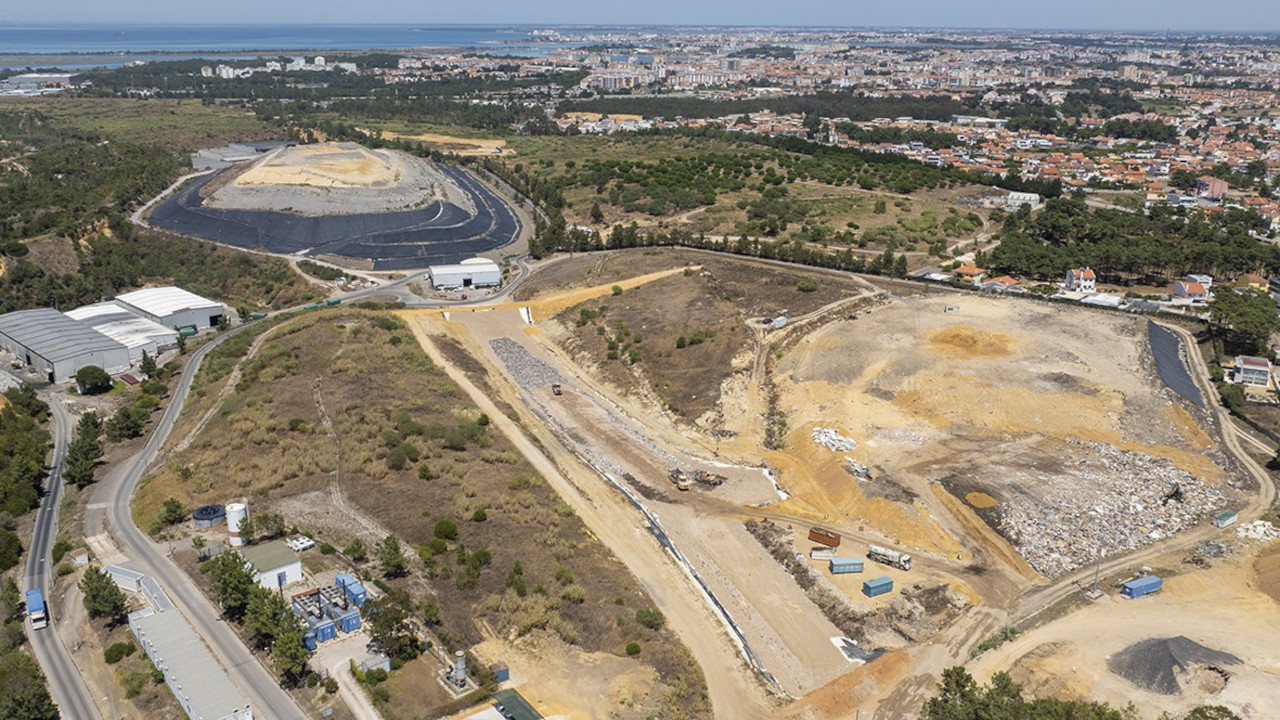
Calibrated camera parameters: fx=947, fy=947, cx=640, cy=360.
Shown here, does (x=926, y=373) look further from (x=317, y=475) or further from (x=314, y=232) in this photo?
(x=314, y=232)

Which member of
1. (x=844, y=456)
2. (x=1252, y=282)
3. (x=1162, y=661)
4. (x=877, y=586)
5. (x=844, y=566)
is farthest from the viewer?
(x=1252, y=282)

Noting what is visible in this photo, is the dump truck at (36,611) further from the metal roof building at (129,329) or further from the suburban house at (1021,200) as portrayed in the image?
the suburban house at (1021,200)

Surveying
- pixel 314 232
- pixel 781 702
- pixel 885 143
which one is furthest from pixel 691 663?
pixel 885 143

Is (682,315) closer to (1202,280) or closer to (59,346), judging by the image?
(59,346)

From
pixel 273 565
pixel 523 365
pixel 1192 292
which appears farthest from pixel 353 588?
pixel 1192 292

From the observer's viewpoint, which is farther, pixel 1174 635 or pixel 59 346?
pixel 59 346
